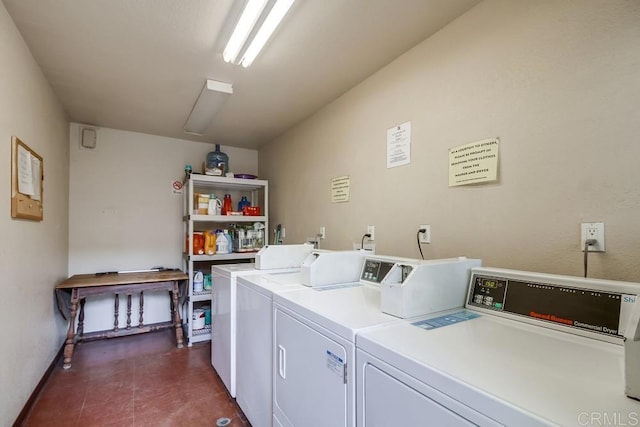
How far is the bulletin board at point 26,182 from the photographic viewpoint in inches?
66.2

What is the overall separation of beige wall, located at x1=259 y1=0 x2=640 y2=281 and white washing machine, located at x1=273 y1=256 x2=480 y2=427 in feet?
1.13

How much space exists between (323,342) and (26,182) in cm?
207

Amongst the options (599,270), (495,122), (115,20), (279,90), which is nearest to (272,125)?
(279,90)

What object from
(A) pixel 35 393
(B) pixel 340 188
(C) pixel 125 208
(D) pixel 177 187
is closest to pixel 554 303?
(B) pixel 340 188

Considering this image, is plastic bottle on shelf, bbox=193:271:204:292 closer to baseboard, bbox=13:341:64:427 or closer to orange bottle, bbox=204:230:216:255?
orange bottle, bbox=204:230:216:255

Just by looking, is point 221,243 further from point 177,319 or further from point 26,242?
point 26,242

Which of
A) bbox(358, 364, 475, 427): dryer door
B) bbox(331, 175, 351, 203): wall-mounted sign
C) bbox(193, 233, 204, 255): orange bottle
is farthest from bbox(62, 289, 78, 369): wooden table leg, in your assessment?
bbox(358, 364, 475, 427): dryer door

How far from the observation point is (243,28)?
5.37 feet

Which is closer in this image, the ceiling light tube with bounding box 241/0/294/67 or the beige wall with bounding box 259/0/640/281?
the beige wall with bounding box 259/0/640/281

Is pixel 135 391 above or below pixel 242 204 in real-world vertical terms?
below

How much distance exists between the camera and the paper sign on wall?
1463 mm

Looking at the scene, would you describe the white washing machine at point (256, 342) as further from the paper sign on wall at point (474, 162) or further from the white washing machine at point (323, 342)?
the paper sign on wall at point (474, 162)

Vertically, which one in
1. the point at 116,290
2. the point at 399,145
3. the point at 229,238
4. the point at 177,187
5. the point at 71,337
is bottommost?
the point at 71,337

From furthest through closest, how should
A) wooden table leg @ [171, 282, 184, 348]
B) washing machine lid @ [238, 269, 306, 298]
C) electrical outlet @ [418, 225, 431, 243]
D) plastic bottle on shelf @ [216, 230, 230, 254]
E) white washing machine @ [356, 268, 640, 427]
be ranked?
1. plastic bottle on shelf @ [216, 230, 230, 254]
2. wooden table leg @ [171, 282, 184, 348]
3. electrical outlet @ [418, 225, 431, 243]
4. washing machine lid @ [238, 269, 306, 298]
5. white washing machine @ [356, 268, 640, 427]
